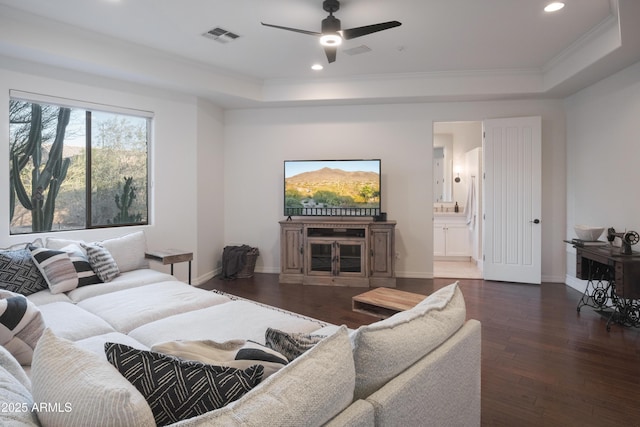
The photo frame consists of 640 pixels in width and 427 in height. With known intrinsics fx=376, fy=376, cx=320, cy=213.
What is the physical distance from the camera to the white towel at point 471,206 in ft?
22.5

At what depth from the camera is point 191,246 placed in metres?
5.25

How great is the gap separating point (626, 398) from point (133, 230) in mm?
4842

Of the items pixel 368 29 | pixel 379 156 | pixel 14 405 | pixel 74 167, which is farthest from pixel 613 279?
pixel 74 167

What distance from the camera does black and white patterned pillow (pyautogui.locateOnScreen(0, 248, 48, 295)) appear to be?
9.47 ft

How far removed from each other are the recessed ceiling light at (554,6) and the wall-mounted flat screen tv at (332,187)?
266cm

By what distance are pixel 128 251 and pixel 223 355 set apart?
3.09 metres

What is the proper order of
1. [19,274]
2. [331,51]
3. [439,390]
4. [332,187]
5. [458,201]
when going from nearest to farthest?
[439,390] → [19,274] → [331,51] → [332,187] → [458,201]

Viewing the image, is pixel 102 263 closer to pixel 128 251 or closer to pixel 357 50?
pixel 128 251

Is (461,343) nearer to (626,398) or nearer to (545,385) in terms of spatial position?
(545,385)

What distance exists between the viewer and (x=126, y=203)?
15.6 ft

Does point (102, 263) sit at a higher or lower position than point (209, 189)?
lower

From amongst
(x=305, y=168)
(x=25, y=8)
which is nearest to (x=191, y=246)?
(x=305, y=168)

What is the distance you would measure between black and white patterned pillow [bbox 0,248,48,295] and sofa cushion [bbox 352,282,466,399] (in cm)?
297

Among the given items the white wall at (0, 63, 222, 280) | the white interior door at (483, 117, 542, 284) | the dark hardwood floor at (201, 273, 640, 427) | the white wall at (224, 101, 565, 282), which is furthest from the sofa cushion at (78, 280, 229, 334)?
the white interior door at (483, 117, 542, 284)
